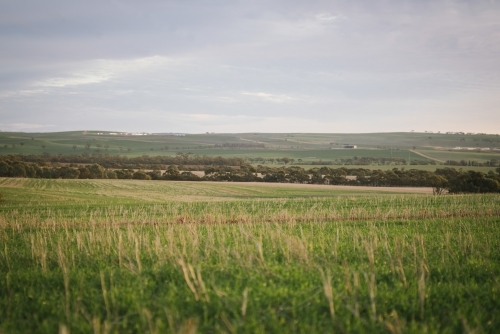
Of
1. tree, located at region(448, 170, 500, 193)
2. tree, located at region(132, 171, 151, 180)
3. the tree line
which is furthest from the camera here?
tree, located at region(132, 171, 151, 180)

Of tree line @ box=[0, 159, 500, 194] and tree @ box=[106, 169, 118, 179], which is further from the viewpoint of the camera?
tree @ box=[106, 169, 118, 179]

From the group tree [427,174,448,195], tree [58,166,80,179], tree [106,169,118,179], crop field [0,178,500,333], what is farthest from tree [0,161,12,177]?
tree [427,174,448,195]

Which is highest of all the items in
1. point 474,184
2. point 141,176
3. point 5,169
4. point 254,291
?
point 254,291

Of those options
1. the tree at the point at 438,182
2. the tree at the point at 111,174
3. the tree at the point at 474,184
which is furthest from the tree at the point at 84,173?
the tree at the point at 474,184

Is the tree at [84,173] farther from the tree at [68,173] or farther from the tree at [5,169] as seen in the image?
the tree at [5,169]

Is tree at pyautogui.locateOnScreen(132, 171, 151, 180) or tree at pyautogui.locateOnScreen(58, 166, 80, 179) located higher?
tree at pyautogui.locateOnScreen(58, 166, 80, 179)

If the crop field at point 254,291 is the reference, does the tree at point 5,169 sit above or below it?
below

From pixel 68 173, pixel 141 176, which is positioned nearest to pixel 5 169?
pixel 68 173

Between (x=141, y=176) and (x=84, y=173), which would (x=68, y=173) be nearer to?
(x=84, y=173)

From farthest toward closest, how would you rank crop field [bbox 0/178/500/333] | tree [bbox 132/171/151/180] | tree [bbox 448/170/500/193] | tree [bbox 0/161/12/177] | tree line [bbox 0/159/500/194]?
tree [bbox 132/171/151/180]
tree [bbox 0/161/12/177]
tree line [bbox 0/159/500/194]
tree [bbox 448/170/500/193]
crop field [bbox 0/178/500/333]

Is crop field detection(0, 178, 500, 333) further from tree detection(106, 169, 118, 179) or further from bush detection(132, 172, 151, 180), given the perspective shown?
tree detection(106, 169, 118, 179)

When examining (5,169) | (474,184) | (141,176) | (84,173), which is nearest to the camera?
(474,184)

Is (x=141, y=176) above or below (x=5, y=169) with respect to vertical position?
below

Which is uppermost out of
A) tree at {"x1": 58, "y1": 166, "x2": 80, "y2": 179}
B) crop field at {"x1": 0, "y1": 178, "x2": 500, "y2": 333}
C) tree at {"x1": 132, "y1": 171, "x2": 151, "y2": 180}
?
crop field at {"x1": 0, "y1": 178, "x2": 500, "y2": 333}
